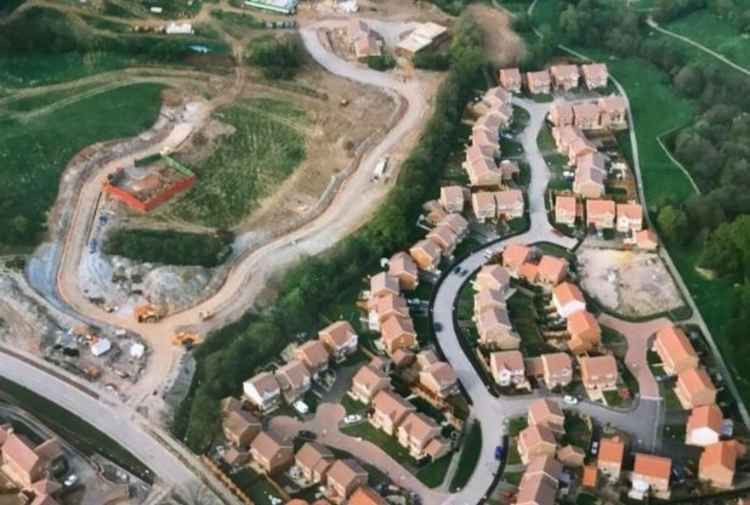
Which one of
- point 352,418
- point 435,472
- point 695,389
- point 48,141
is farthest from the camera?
point 48,141

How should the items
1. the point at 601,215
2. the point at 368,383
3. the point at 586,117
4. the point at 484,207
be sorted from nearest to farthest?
the point at 368,383
the point at 601,215
the point at 484,207
the point at 586,117

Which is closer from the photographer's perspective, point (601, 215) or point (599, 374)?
point (599, 374)

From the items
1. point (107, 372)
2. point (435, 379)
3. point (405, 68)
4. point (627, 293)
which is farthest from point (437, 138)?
point (107, 372)

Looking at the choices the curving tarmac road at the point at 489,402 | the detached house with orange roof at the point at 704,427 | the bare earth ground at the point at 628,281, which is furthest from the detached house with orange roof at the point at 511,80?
the detached house with orange roof at the point at 704,427

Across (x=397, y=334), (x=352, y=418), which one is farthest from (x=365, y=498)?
(x=397, y=334)

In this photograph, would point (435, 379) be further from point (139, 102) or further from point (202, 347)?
point (139, 102)

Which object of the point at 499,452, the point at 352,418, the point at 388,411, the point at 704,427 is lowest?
the point at 499,452

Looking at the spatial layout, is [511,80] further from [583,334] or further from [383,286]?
[583,334]
